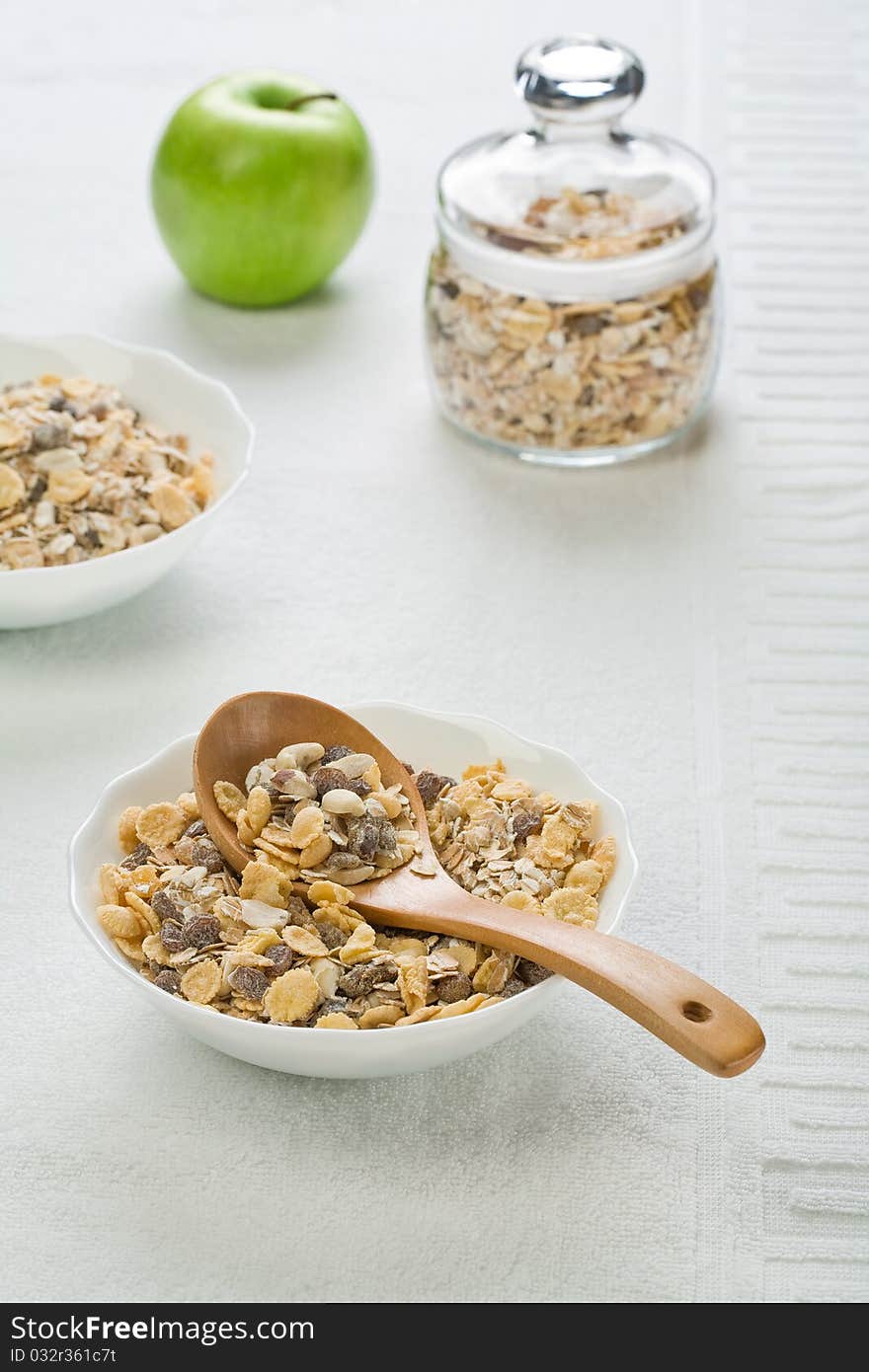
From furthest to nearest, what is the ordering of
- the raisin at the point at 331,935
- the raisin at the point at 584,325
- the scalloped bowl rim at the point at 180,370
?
1. the raisin at the point at 584,325
2. the scalloped bowl rim at the point at 180,370
3. the raisin at the point at 331,935

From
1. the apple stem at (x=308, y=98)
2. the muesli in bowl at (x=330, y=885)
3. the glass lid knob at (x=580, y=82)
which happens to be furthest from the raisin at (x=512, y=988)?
the apple stem at (x=308, y=98)

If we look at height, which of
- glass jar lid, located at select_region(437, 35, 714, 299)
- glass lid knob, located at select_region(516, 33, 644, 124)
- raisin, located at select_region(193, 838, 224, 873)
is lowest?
raisin, located at select_region(193, 838, 224, 873)

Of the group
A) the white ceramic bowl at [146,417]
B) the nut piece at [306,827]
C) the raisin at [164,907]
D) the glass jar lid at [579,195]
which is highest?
the glass jar lid at [579,195]

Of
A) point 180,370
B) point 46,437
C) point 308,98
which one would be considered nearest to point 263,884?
point 46,437

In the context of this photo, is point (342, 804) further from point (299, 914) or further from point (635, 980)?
point (635, 980)

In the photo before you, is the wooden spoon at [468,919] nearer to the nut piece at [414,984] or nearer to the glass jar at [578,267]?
the nut piece at [414,984]

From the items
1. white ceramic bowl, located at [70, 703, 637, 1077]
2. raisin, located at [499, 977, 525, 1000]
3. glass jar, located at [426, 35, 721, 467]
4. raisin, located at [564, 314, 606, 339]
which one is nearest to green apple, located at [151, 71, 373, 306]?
glass jar, located at [426, 35, 721, 467]

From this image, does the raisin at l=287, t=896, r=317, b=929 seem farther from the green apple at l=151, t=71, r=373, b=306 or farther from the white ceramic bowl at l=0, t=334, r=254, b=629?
the green apple at l=151, t=71, r=373, b=306
